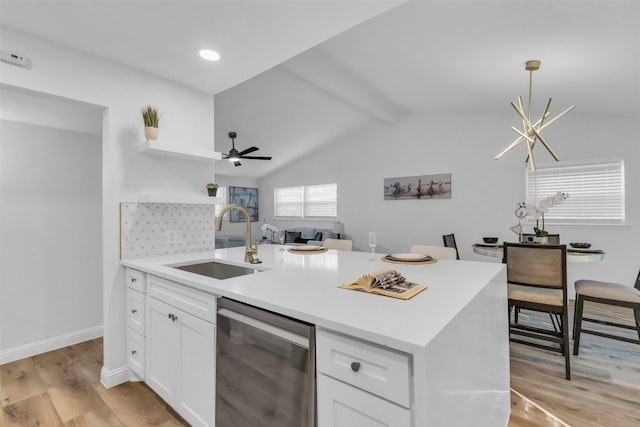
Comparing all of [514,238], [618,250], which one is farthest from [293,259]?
[618,250]

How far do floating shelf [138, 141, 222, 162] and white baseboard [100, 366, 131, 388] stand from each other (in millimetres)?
1618

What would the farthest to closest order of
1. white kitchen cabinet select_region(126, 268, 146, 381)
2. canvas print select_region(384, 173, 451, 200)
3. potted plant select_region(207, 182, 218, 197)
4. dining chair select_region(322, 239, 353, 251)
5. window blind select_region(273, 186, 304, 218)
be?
window blind select_region(273, 186, 304, 218), canvas print select_region(384, 173, 451, 200), dining chair select_region(322, 239, 353, 251), potted plant select_region(207, 182, 218, 197), white kitchen cabinet select_region(126, 268, 146, 381)

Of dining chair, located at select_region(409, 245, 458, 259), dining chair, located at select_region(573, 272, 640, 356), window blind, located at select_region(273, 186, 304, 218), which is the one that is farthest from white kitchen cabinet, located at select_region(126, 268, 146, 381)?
window blind, located at select_region(273, 186, 304, 218)

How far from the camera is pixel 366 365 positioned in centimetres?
87

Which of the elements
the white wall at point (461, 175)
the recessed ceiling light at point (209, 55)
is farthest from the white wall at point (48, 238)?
the white wall at point (461, 175)

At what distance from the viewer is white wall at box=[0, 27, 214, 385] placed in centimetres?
190

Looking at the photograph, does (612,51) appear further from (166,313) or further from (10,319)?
(10,319)

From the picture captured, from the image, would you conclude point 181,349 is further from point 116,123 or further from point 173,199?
point 116,123

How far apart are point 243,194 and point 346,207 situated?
296 centimetres

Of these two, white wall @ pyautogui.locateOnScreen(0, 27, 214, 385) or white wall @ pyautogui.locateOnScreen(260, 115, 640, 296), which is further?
white wall @ pyautogui.locateOnScreen(260, 115, 640, 296)

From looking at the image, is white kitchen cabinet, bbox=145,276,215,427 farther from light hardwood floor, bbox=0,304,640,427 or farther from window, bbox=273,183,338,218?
window, bbox=273,183,338,218

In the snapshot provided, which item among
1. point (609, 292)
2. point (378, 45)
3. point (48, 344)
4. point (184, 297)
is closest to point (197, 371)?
point (184, 297)

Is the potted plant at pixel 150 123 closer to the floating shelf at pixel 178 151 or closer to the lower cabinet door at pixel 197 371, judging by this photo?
the floating shelf at pixel 178 151

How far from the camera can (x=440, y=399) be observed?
86cm
